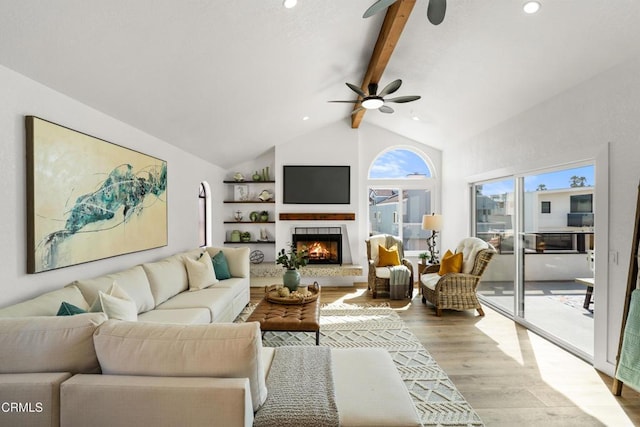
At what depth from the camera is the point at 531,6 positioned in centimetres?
247

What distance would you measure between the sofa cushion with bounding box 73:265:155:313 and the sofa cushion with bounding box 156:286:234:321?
210 millimetres

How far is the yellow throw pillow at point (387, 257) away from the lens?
218 inches

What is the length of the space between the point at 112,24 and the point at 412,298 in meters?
5.01

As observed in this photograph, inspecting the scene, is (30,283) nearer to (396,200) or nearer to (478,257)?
(478,257)

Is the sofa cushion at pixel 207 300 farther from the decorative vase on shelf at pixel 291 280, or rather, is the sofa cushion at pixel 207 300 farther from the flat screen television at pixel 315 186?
the flat screen television at pixel 315 186

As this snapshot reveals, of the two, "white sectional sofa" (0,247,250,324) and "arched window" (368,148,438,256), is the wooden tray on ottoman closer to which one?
"white sectional sofa" (0,247,250,324)

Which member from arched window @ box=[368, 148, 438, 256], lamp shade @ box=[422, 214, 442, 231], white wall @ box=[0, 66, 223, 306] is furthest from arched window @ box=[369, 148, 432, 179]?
white wall @ box=[0, 66, 223, 306]

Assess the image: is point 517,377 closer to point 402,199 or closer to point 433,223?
point 433,223

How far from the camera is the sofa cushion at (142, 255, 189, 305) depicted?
325 cm

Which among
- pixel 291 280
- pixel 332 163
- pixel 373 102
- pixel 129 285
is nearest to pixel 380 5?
pixel 373 102

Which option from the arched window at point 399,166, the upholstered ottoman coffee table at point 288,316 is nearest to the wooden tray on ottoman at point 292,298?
the upholstered ottoman coffee table at point 288,316

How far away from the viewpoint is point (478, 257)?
14.3 ft

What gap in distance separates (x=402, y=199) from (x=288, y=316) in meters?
4.32

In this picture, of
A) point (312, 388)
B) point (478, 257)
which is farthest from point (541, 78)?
point (312, 388)
